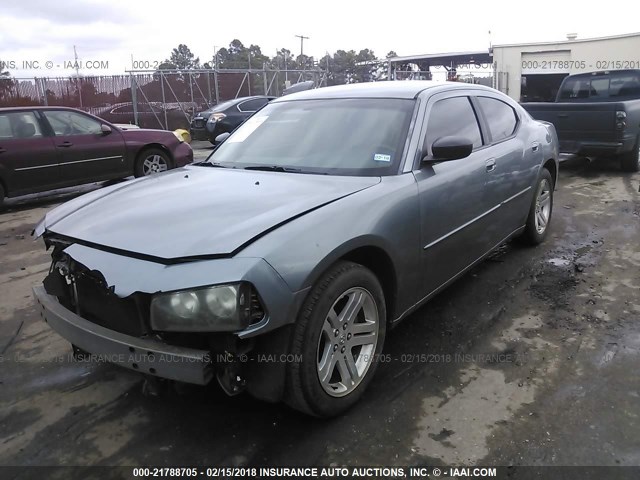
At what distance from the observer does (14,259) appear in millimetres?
5398

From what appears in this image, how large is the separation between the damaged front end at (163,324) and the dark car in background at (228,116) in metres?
12.1

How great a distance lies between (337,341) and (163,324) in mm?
859

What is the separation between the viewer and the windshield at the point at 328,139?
10.4 feet

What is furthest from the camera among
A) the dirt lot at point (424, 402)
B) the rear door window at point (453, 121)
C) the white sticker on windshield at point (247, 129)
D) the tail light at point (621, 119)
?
the tail light at point (621, 119)

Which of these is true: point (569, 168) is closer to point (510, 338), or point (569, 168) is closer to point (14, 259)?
point (510, 338)

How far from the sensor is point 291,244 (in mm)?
2295

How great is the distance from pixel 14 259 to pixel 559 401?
5.17 metres

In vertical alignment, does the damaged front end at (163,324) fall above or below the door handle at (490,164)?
below

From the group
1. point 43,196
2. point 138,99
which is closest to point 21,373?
point 43,196

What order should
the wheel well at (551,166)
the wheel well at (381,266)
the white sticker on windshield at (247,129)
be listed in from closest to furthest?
the wheel well at (381,266) < the white sticker on windshield at (247,129) < the wheel well at (551,166)

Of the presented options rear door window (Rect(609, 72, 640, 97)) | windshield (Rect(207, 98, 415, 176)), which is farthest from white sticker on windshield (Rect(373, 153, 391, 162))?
rear door window (Rect(609, 72, 640, 97))

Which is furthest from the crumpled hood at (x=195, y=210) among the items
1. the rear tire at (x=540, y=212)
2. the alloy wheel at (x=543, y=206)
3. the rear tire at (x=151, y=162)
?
the rear tire at (x=151, y=162)

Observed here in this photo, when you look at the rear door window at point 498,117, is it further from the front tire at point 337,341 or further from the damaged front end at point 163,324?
the damaged front end at point 163,324

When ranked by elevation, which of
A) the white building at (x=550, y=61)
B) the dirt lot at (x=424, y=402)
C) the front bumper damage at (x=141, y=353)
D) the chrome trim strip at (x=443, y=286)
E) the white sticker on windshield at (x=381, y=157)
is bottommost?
the dirt lot at (x=424, y=402)
